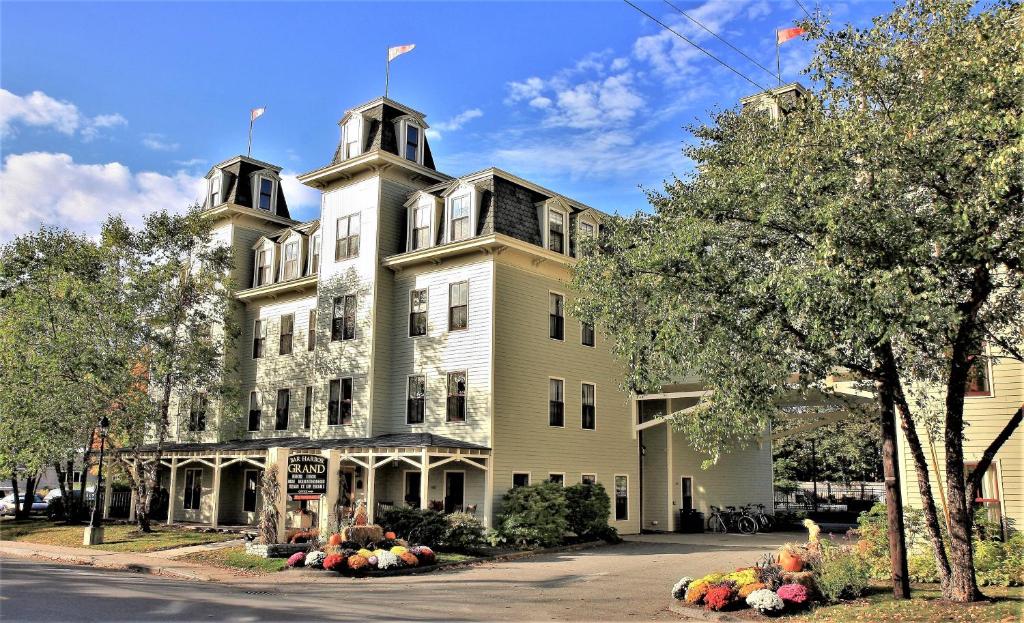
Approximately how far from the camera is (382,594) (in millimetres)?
16156

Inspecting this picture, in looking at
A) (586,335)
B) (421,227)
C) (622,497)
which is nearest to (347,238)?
(421,227)

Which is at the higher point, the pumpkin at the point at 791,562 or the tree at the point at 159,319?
the tree at the point at 159,319

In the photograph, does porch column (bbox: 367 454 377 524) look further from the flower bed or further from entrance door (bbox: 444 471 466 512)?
the flower bed

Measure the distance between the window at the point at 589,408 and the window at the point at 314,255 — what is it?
1171 cm

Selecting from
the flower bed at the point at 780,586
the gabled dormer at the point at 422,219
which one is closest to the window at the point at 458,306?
the gabled dormer at the point at 422,219

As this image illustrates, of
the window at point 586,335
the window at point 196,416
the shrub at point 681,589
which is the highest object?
the window at point 586,335

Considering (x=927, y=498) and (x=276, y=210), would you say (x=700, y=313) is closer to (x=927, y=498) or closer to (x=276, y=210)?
(x=927, y=498)

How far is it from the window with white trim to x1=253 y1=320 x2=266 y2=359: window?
432 inches

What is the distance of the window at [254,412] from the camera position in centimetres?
3409

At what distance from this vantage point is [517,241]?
27.5 meters

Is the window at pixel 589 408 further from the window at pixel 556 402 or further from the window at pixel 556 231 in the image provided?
the window at pixel 556 231

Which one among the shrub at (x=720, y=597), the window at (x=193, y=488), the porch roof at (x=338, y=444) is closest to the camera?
the shrub at (x=720, y=597)

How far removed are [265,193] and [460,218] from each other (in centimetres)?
1310

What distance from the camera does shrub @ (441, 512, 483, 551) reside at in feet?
75.1
